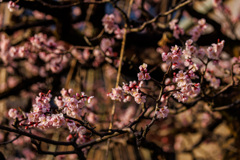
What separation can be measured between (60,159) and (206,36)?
10.3ft

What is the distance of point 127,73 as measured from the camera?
2996 millimetres

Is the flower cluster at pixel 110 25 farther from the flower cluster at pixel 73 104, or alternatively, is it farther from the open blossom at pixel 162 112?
the open blossom at pixel 162 112

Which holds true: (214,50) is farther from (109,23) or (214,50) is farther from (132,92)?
(109,23)

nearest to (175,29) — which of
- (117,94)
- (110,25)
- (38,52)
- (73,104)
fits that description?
(110,25)

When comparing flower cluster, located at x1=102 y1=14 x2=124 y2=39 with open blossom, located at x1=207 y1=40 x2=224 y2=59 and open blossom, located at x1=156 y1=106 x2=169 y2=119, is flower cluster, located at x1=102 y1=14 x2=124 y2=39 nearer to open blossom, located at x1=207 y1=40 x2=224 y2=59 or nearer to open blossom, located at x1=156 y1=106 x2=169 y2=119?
open blossom, located at x1=207 y1=40 x2=224 y2=59

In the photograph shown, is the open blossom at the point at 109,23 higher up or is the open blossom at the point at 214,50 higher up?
the open blossom at the point at 109,23

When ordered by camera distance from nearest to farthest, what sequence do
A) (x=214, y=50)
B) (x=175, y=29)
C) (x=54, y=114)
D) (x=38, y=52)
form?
(x=54, y=114) < (x=214, y=50) < (x=175, y=29) < (x=38, y=52)

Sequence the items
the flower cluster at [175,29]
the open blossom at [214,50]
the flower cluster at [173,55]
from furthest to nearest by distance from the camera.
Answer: the flower cluster at [175,29] → the open blossom at [214,50] → the flower cluster at [173,55]

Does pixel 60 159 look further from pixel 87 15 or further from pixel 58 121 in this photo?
pixel 87 15

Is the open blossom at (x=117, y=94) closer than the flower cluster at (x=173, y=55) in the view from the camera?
No

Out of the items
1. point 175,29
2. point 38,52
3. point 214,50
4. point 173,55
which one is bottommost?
point 173,55

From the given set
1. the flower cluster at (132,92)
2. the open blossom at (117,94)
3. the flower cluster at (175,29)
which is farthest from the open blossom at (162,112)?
the flower cluster at (175,29)

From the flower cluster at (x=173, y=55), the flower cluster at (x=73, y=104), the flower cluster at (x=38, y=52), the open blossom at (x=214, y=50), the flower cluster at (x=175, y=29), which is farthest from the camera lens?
the flower cluster at (x=38, y=52)

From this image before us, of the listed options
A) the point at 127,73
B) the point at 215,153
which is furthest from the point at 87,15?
the point at 215,153
